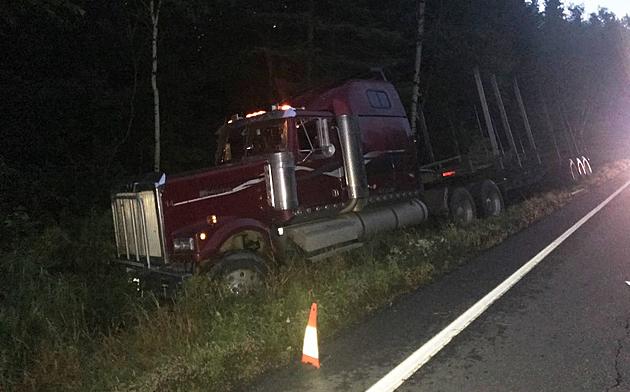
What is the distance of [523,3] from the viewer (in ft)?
122

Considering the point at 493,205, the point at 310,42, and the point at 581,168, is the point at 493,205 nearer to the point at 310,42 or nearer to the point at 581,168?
the point at 310,42

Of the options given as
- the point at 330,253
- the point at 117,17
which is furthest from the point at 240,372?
the point at 117,17

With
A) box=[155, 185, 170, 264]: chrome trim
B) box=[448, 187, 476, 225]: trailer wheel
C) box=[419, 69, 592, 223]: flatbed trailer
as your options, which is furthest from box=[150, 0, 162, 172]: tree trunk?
box=[448, 187, 476, 225]: trailer wheel

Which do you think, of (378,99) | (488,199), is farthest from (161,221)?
(488,199)

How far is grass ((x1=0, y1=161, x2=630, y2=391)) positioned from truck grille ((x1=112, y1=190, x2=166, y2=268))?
0.44 m

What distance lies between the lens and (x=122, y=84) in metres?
15.6

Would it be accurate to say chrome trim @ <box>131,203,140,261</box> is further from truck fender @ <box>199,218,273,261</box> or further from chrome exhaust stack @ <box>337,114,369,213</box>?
chrome exhaust stack @ <box>337,114,369,213</box>

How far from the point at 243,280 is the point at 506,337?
3390 millimetres

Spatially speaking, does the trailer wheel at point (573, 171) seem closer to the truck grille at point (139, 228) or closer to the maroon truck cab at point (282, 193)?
the maroon truck cab at point (282, 193)

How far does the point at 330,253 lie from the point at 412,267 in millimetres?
1447

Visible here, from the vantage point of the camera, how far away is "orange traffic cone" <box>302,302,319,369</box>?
4730 mm

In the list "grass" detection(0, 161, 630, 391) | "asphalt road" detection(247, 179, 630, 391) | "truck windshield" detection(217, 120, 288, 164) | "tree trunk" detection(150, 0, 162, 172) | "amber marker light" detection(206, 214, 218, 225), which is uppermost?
"tree trunk" detection(150, 0, 162, 172)

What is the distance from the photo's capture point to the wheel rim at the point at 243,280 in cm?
701

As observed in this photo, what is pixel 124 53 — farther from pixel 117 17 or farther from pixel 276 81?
pixel 276 81
